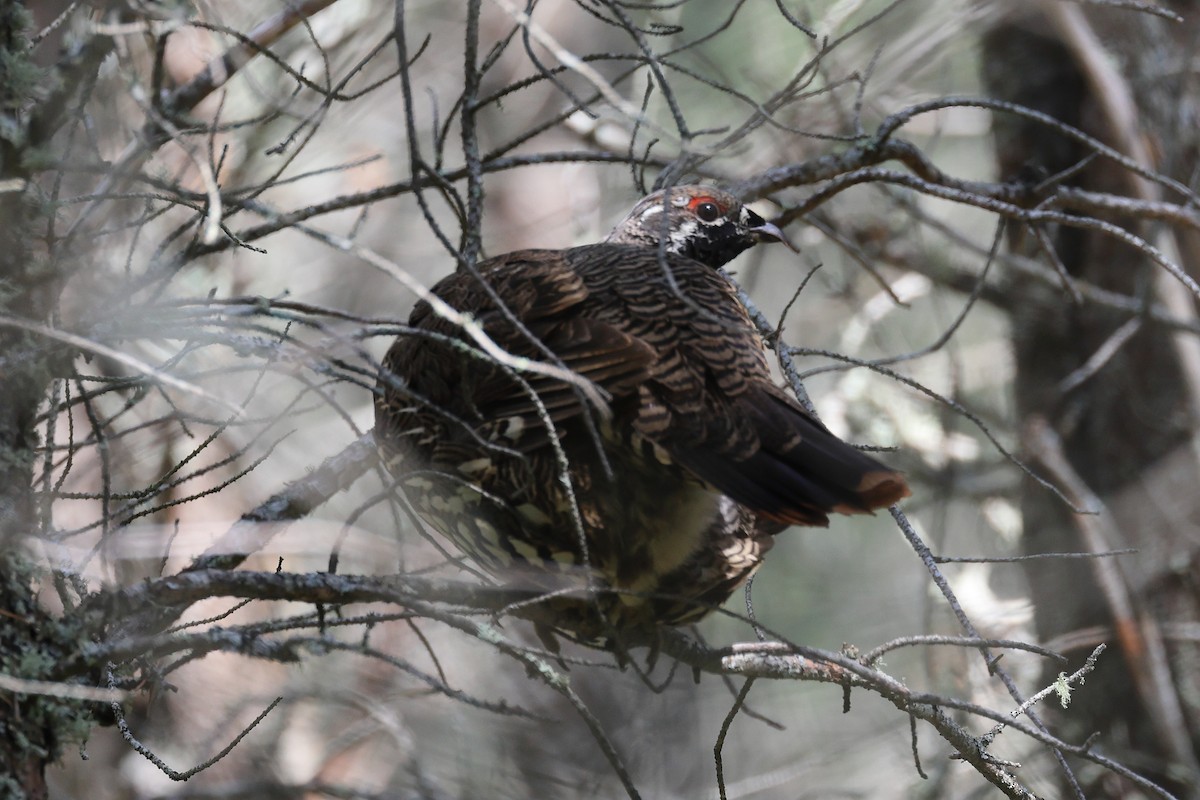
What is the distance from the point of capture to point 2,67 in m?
2.60

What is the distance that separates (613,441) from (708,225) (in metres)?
1.53

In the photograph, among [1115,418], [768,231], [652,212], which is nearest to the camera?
[768,231]

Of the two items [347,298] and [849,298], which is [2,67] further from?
[347,298]

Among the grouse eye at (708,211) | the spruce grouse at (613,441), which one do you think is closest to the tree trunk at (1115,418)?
the grouse eye at (708,211)

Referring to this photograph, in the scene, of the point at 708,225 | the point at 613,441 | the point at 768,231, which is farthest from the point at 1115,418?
the point at 613,441

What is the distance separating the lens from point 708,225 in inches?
162

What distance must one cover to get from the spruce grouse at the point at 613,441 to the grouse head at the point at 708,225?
71 centimetres

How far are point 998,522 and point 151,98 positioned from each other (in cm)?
603

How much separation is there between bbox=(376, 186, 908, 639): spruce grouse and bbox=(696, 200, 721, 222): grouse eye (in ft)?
2.35

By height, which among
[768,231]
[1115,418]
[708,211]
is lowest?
[768,231]

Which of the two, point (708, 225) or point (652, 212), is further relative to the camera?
point (652, 212)

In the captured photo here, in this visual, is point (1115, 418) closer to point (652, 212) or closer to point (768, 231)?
point (768, 231)

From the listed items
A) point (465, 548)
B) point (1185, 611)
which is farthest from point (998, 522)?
point (465, 548)

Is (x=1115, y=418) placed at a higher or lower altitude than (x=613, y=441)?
higher
